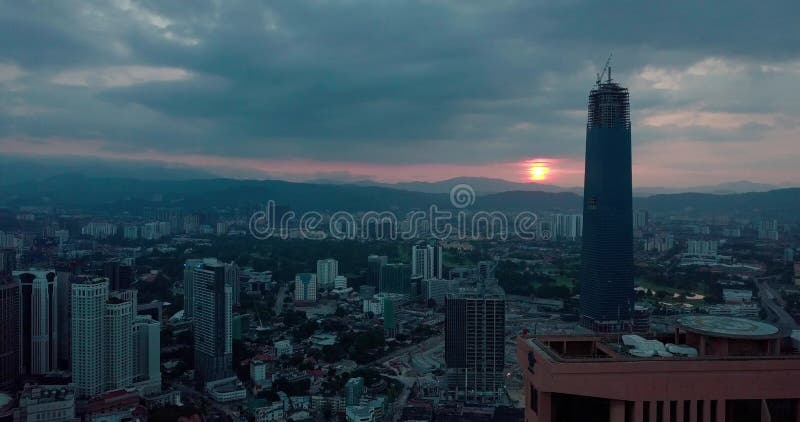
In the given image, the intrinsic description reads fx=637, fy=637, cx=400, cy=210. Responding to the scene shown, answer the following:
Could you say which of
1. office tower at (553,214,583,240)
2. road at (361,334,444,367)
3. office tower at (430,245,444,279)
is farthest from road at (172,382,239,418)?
office tower at (553,214,583,240)

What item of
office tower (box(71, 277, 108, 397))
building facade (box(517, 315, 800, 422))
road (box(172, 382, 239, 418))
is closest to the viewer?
building facade (box(517, 315, 800, 422))

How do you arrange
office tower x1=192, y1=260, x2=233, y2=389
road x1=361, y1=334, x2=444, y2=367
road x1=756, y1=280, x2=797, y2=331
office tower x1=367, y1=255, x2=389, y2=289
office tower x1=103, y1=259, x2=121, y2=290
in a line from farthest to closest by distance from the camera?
1. office tower x1=367, y1=255, x2=389, y2=289
2. office tower x1=103, y1=259, x2=121, y2=290
3. road x1=361, y1=334, x2=444, y2=367
4. road x1=756, y1=280, x2=797, y2=331
5. office tower x1=192, y1=260, x2=233, y2=389

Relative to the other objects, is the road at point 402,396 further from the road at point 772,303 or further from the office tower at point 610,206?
the road at point 772,303

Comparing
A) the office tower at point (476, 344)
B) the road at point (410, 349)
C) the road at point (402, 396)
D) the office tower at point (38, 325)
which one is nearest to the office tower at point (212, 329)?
the office tower at point (38, 325)

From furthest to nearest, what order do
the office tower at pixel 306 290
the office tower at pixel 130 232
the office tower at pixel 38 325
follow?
the office tower at pixel 130 232, the office tower at pixel 306 290, the office tower at pixel 38 325

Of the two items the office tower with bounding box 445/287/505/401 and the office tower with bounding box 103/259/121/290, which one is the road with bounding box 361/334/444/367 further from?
the office tower with bounding box 103/259/121/290

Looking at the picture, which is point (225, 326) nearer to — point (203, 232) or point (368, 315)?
point (368, 315)

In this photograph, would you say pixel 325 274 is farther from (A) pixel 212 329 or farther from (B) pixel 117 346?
(B) pixel 117 346

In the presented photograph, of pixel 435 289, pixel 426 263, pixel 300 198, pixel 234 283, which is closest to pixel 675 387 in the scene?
pixel 234 283
